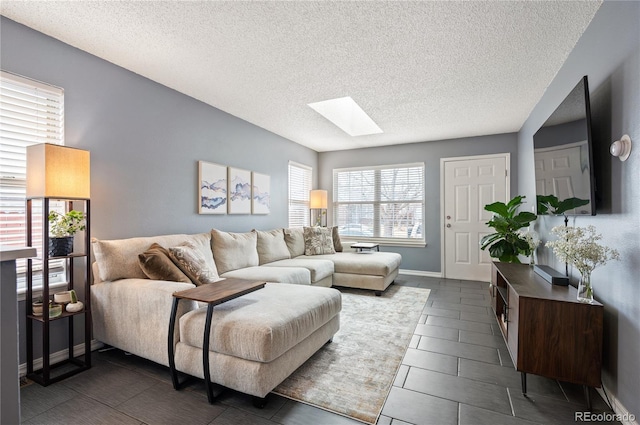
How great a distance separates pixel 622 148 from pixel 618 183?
20 centimetres

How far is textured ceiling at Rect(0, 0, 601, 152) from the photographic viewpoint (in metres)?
1.95

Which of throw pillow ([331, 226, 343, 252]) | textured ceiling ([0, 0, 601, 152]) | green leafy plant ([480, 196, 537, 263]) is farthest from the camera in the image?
throw pillow ([331, 226, 343, 252])

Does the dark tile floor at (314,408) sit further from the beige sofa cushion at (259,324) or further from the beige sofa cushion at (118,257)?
the beige sofa cushion at (118,257)

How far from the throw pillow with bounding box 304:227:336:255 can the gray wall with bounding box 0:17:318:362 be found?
1337mm

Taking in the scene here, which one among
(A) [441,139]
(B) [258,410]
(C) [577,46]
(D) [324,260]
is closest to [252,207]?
(D) [324,260]

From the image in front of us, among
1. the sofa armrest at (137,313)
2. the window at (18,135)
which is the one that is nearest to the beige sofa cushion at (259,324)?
the sofa armrest at (137,313)

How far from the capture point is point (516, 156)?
479cm

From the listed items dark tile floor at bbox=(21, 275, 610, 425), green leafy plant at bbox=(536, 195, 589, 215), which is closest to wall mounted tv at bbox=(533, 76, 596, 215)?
green leafy plant at bbox=(536, 195, 589, 215)

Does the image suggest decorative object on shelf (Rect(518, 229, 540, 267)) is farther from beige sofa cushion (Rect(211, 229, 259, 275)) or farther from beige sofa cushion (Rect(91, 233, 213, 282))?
beige sofa cushion (Rect(91, 233, 213, 282))

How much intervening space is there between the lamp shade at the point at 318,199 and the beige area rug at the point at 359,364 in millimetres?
2423

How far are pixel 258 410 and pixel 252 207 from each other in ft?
9.68

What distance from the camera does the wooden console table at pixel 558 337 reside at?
1657mm

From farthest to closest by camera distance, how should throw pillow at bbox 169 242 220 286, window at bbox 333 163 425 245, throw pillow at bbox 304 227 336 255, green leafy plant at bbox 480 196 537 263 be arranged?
1. window at bbox 333 163 425 245
2. throw pillow at bbox 304 227 336 255
3. green leafy plant at bbox 480 196 537 263
4. throw pillow at bbox 169 242 220 286

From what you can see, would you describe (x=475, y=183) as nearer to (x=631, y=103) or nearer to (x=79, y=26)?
(x=631, y=103)
